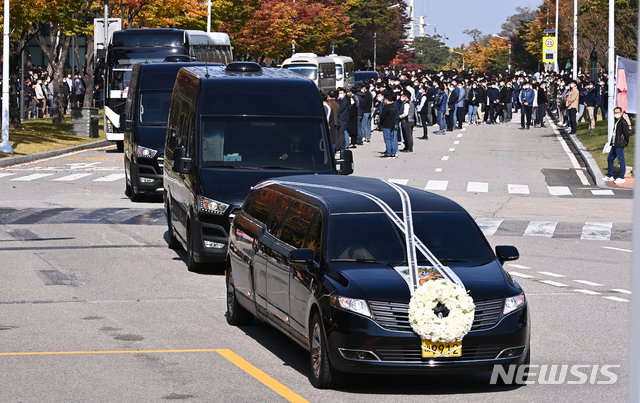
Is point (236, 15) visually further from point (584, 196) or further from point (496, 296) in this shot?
point (496, 296)

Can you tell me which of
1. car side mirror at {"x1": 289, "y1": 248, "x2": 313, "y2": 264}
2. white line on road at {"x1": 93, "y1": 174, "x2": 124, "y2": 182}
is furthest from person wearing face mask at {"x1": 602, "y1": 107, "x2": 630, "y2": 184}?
car side mirror at {"x1": 289, "y1": 248, "x2": 313, "y2": 264}

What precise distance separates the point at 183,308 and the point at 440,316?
4.47 meters

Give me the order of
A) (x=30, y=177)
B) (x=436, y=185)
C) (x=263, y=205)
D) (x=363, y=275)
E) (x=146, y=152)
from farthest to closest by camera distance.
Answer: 1. (x=30, y=177)
2. (x=436, y=185)
3. (x=146, y=152)
4. (x=263, y=205)
5. (x=363, y=275)

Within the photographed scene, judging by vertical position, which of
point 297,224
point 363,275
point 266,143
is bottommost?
point 363,275

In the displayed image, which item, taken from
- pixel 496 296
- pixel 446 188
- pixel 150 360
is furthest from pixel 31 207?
pixel 496 296

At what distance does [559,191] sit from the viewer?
2491 cm

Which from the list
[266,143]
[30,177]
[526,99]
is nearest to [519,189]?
[30,177]

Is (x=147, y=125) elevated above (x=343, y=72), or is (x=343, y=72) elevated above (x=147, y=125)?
(x=343, y=72)

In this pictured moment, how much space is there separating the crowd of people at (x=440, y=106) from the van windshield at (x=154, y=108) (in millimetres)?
8430

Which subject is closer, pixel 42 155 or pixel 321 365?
pixel 321 365

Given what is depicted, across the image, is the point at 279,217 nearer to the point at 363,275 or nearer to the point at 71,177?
the point at 363,275

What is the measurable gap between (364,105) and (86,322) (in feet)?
89.5

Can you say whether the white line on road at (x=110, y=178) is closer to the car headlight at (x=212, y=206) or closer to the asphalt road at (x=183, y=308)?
the asphalt road at (x=183, y=308)

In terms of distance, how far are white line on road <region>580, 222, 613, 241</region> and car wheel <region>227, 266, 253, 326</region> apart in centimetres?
897
